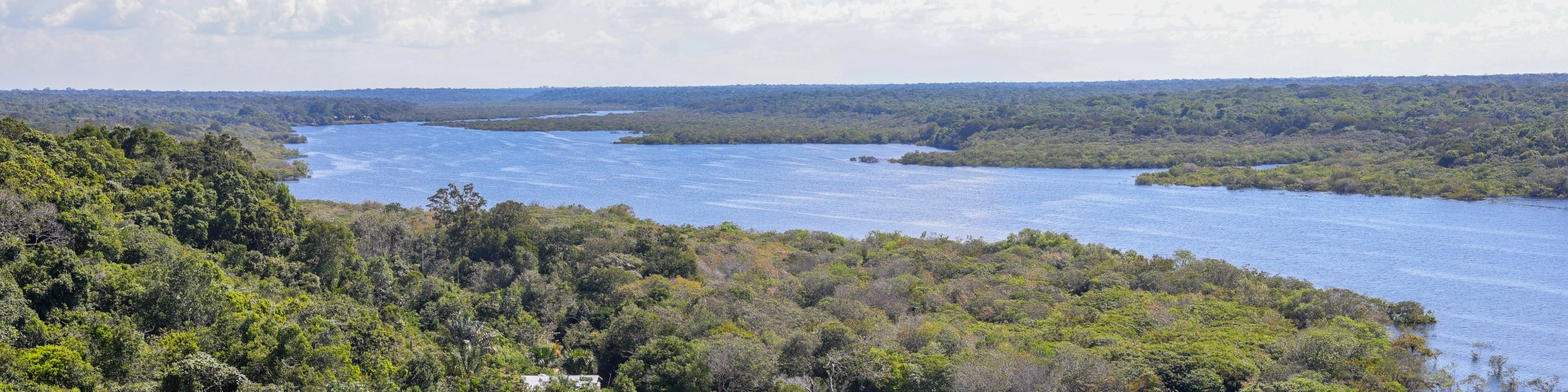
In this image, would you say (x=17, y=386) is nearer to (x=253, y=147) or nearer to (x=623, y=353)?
(x=623, y=353)

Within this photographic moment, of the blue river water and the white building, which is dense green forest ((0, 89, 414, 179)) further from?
the white building

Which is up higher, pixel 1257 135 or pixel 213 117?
pixel 1257 135

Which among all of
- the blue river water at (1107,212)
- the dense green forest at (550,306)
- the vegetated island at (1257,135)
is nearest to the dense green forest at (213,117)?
the blue river water at (1107,212)

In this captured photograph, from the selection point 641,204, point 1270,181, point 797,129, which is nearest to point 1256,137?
point 1270,181

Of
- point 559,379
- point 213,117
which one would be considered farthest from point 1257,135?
point 213,117

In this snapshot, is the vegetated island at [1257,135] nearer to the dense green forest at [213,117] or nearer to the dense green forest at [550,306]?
the dense green forest at [213,117]

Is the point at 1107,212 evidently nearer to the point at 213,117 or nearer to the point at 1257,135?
the point at 1257,135

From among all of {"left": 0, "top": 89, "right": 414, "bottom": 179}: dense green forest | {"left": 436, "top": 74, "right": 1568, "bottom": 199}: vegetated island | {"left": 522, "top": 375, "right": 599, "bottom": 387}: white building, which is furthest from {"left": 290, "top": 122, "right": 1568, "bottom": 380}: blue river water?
{"left": 522, "top": 375, "right": 599, "bottom": 387}: white building
